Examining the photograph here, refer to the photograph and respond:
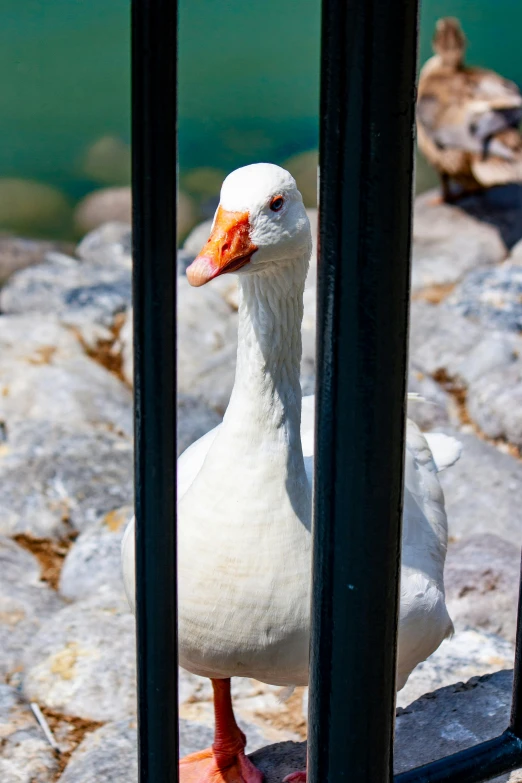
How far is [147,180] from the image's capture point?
0.61 m

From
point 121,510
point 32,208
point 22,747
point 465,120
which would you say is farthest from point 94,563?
point 465,120

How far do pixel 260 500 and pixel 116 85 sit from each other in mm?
6027

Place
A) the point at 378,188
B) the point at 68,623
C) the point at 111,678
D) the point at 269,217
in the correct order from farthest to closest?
1. the point at 68,623
2. the point at 111,678
3. the point at 269,217
4. the point at 378,188

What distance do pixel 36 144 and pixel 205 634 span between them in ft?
20.0

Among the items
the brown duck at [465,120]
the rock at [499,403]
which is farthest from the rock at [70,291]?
the brown duck at [465,120]

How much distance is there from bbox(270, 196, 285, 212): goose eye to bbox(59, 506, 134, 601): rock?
1484 mm

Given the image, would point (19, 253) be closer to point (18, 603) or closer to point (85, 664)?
point (18, 603)

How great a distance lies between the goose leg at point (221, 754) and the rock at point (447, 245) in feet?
14.1

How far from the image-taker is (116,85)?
7.03 m

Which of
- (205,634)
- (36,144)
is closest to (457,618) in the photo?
(205,634)

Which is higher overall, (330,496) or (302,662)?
(330,496)

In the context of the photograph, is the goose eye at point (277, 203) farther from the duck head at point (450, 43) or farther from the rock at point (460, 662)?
the duck head at point (450, 43)

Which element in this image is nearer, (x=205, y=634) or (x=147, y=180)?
(x=147, y=180)

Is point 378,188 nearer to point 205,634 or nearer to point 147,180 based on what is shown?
point 147,180
